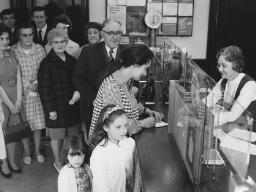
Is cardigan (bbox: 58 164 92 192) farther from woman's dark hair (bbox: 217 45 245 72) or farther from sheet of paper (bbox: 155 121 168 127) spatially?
woman's dark hair (bbox: 217 45 245 72)

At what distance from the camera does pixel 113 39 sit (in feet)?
12.3

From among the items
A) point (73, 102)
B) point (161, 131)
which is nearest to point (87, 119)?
point (73, 102)

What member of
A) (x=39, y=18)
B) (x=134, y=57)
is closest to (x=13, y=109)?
(x=39, y=18)

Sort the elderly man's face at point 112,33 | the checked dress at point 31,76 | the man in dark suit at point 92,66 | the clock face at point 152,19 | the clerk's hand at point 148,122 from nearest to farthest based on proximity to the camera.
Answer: the clerk's hand at point 148,122
the elderly man's face at point 112,33
the man in dark suit at point 92,66
the checked dress at point 31,76
the clock face at point 152,19

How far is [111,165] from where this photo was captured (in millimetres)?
2510

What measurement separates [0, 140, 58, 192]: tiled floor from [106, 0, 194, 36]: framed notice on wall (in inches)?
90.3

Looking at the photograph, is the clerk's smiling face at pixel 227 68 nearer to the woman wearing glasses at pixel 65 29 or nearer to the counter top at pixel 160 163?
the counter top at pixel 160 163

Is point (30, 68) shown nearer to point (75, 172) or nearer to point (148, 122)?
point (148, 122)

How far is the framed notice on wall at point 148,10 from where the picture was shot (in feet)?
19.1

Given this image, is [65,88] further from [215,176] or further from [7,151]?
[215,176]

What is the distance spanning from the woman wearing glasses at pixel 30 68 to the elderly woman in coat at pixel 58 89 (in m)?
0.22

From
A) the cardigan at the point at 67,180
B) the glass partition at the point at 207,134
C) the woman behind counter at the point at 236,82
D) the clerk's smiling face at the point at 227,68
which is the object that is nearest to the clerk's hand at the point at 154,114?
the glass partition at the point at 207,134

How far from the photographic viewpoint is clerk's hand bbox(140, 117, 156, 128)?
121 inches

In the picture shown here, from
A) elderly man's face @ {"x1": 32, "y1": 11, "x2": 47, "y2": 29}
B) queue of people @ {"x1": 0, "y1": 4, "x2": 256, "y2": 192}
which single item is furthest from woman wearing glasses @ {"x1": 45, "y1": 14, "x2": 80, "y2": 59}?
elderly man's face @ {"x1": 32, "y1": 11, "x2": 47, "y2": 29}
